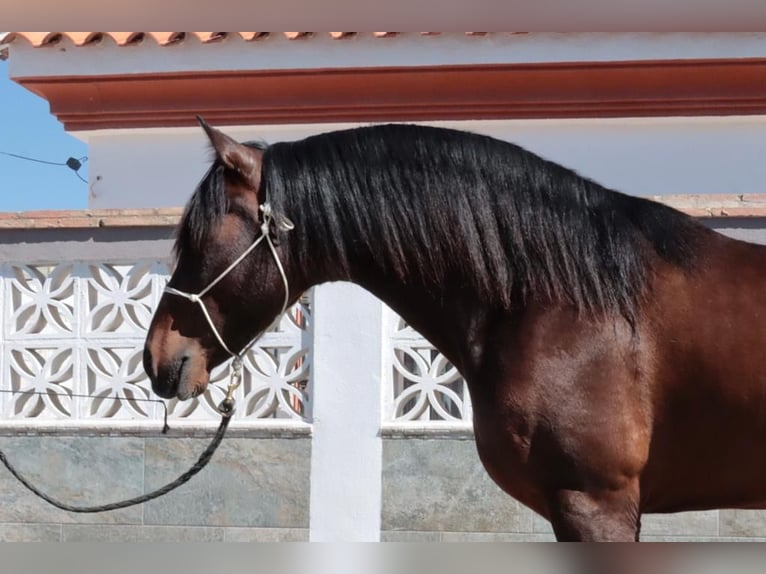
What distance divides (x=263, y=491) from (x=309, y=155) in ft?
9.47

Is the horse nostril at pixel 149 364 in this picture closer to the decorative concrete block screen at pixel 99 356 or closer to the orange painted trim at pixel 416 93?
the decorative concrete block screen at pixel 99 356

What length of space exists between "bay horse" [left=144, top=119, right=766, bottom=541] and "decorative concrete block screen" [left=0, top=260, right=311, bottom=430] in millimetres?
2480

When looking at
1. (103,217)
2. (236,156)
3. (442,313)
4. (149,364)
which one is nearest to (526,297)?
(442,313)

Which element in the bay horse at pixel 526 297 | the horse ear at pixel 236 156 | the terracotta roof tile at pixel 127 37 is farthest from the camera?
the terracotta roof tile at pixel 127 37

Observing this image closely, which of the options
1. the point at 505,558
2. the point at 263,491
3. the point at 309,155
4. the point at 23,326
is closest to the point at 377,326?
the point at 263,491

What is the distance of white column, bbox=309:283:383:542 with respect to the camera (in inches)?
203

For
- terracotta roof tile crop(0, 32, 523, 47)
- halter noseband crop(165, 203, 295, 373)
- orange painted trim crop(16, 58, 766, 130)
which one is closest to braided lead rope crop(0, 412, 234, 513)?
halter noseband crop(165, 203, 295, 373)

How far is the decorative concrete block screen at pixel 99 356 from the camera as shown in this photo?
533cm

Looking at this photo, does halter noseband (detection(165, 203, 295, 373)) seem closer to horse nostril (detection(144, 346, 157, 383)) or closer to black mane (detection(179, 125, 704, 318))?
black mane (detection(179, 125, 704, 318))

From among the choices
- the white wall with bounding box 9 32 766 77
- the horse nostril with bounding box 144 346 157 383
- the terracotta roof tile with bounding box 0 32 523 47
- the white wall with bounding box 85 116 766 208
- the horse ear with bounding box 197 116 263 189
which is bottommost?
the horse nostril with bounding box 144 346 157 383

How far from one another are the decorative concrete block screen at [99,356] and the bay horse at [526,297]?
248cm

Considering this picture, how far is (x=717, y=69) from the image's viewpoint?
6.11 metres

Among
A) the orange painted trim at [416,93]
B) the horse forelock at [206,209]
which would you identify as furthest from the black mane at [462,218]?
the orange painted trim at [416,93]
